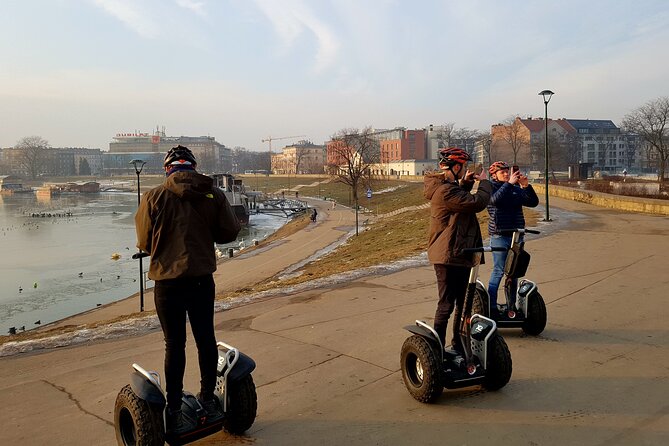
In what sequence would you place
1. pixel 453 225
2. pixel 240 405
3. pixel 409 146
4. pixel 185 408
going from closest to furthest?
pixel 185 408 < pixel 240 405 < pixel 453 225 < pixel 409 146

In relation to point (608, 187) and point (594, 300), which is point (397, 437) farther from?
point (608, 187)

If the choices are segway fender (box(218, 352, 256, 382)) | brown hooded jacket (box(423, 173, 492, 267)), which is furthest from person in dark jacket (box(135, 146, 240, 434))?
brown hooded jacket (box(423, 173, 492, 267))

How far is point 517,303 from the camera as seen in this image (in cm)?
585

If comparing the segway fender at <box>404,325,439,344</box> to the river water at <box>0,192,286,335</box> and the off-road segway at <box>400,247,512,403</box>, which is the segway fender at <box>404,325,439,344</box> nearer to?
the off-road segway at <box>400,247,512,403</box>

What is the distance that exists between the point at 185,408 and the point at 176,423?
0.44 feet

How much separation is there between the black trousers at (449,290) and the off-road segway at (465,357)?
1.9 inches

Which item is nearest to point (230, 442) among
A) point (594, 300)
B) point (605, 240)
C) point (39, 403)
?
point (39, 403)

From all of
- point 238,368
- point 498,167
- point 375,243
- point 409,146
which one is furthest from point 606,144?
point 238,368

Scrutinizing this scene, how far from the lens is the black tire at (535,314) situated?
227 inches

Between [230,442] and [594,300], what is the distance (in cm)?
587

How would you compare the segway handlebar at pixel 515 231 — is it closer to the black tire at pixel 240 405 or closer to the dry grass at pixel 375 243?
the black tire at pixel 240 405

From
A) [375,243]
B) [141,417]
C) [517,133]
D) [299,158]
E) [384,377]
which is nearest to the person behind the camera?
[141,417]

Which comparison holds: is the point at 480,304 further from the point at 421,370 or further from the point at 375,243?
the point at 375,243

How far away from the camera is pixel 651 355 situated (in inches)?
204
